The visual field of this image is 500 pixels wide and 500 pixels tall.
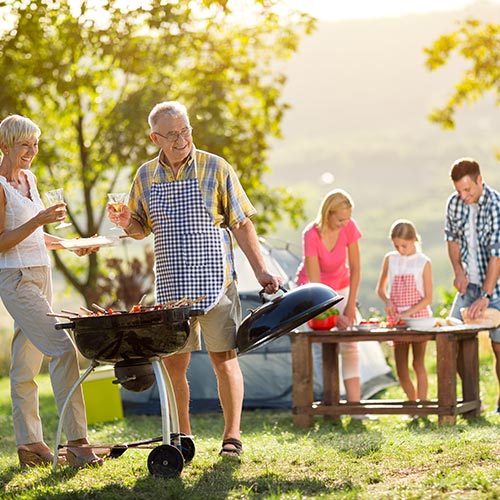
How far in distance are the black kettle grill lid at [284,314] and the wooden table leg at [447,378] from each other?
2177mm

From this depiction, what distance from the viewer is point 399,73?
270ft

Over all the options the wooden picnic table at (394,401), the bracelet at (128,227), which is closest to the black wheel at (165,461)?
the bracelet at (128,227)

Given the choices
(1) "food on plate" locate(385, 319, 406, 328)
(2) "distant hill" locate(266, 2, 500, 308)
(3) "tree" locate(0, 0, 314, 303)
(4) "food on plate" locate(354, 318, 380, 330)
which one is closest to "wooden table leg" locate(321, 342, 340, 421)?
(4) "food on plate" locate(354, 318, 380, 330)

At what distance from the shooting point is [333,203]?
717 cm

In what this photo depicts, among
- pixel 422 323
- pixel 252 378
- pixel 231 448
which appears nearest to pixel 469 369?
pixel 422 323

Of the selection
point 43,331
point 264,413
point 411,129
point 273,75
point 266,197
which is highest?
point 411,129

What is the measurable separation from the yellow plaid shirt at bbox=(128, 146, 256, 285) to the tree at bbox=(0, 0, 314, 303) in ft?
23.8

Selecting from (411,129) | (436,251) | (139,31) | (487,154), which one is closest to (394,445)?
(139,31)

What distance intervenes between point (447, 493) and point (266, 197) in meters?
10.9

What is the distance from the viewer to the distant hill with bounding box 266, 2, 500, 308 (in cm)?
7606

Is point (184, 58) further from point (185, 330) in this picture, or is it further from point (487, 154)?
point (487, 154)

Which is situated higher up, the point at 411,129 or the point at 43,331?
the point at 411,129

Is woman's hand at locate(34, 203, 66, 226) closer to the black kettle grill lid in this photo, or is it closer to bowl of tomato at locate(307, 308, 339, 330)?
the black kettle grill lid

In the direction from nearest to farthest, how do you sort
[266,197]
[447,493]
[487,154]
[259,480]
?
[447,493] < [259,480] < [266,197] < [487,154]
